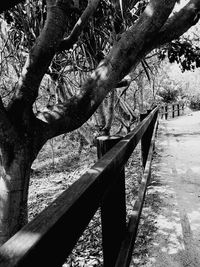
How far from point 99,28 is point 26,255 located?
4.50 metres

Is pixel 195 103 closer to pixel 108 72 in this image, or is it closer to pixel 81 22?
pixel 81 22

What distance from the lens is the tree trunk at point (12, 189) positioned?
8.10 feet

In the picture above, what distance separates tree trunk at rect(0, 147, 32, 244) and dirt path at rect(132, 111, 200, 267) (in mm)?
1281

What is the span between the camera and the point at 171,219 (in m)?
2.86

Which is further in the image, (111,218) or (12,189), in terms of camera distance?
(12,189)

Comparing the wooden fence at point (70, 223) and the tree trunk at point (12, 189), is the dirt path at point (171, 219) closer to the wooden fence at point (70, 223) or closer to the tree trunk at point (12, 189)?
the wooden fence at point (70, 223)

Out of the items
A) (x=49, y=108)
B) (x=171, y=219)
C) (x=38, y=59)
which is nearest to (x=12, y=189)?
(x=49, y=108)

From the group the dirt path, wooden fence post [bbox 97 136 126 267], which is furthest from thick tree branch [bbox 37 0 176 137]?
the dirt path

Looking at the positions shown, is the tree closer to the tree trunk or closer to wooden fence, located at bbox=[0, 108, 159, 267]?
the tree trunk

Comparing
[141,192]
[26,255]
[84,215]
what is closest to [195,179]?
[141,192]

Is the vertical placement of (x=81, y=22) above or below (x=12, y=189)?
above

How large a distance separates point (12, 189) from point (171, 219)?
6.02 feet

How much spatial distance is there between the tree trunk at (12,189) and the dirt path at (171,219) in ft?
4.20

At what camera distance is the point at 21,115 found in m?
2.45
